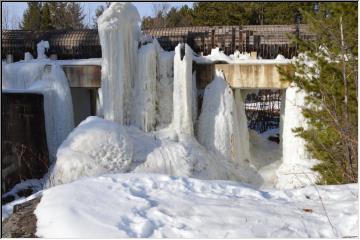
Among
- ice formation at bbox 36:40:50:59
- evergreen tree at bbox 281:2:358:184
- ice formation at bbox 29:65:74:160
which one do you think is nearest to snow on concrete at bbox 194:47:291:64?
evergreen tree at bbox 281:2:358:184

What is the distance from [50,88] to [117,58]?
1.83 m

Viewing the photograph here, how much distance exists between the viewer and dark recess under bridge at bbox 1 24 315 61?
11.0m

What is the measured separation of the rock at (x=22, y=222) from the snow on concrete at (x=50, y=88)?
19.9ft

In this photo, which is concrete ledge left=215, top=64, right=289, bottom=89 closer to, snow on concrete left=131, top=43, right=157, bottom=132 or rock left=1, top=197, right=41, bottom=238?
snow on concrete left=131, top=43, right=157, bottom=132

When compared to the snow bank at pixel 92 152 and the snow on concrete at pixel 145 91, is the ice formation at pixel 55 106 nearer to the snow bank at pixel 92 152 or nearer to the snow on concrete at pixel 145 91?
the snow bank at pixel 92 152

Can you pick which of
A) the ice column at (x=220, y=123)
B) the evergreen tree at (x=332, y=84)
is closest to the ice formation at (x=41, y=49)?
the ice column at (x=220, y=123)

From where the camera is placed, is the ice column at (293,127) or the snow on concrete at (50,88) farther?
the snow on concrete at (50,88)

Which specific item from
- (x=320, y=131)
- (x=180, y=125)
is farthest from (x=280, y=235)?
(x=180, y=125)

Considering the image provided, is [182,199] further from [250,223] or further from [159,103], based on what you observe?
[159,103]

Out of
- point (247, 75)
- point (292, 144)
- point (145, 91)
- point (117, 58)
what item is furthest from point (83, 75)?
point (292, 144)

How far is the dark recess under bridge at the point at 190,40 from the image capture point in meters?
11.0

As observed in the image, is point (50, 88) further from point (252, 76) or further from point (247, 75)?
point (252, 76)

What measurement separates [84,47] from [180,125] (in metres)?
3.66

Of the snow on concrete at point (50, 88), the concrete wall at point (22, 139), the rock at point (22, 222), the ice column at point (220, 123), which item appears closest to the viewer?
the rock at point (22, 222)
